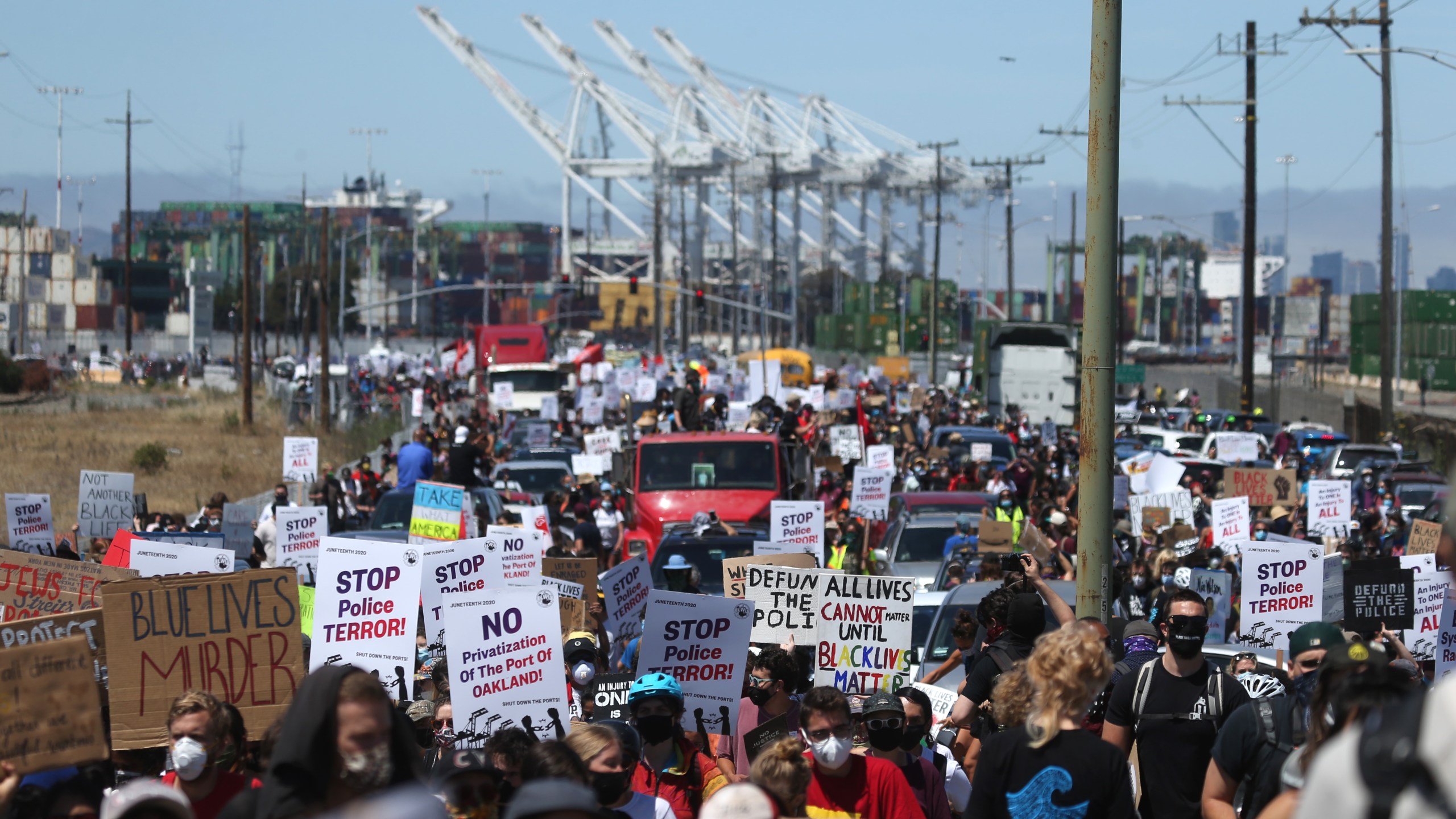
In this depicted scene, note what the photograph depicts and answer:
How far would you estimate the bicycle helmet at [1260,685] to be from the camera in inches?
263

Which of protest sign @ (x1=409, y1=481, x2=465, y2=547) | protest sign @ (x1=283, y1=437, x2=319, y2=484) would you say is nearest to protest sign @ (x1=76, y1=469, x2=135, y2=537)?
protest sign @ (x1=409, y1=481, x2=465, y2=547)

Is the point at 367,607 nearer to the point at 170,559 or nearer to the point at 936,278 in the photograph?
the point at 170,559

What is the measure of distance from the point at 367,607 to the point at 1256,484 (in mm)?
12636

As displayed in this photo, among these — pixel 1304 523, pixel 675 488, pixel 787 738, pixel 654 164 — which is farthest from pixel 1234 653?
pixel 654 164

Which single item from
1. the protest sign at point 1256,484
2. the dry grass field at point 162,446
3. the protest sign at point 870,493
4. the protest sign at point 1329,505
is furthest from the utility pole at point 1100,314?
the dry grass field at point 162,446

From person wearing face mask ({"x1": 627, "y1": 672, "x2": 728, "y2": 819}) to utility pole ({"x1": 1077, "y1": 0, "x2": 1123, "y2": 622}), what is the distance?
2.97 m

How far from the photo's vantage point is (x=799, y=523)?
607 inches

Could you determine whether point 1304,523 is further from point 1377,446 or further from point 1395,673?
point 1395,673

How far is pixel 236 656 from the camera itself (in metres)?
7.13

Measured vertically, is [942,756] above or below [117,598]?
below

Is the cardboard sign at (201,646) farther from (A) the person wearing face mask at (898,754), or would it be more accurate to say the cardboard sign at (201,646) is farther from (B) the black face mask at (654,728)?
(A) the person wearing face mask at (898,754)

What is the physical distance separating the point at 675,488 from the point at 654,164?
178417 millimetres

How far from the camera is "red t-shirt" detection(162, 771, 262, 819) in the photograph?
498 cm

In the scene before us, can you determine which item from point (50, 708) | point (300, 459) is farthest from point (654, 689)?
point (300, 459)
